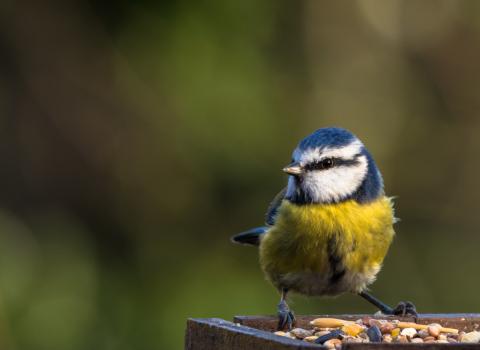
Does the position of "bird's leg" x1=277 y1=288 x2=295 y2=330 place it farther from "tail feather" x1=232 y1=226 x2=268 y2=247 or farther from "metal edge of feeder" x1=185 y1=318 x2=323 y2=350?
"tail feather" x1=232 y1=226 x2=268 y2=247

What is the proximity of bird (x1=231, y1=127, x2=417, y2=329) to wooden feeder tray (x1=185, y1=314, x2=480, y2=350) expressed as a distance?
35 cm

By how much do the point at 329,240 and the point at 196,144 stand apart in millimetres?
2434

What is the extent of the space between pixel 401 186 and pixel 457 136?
536 mm

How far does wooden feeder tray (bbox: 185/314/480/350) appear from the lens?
2430 mm

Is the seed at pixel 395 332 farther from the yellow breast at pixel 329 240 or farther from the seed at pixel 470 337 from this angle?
the yellow breast at pixel 329 240

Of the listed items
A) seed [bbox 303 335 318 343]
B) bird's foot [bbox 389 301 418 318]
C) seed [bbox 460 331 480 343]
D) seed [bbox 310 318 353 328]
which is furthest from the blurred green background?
seed [bbox 460 331 480 343]

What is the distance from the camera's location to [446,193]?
6840mm

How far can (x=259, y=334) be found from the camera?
2.71 m

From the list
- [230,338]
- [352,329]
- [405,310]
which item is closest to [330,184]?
[405,310]

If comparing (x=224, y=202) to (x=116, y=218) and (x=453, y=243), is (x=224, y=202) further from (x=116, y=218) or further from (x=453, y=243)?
(x=453, y=243)

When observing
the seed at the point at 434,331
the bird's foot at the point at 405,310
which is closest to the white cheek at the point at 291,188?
the bird's foot at the point at 405,310

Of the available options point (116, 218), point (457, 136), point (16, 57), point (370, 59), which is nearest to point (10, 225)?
point (116, 218)

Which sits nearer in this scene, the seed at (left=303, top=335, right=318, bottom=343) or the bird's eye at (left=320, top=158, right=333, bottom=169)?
the seed at (left=303, top=335, right=318, bottom=343)

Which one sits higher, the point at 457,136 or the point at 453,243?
the point at 457,136
